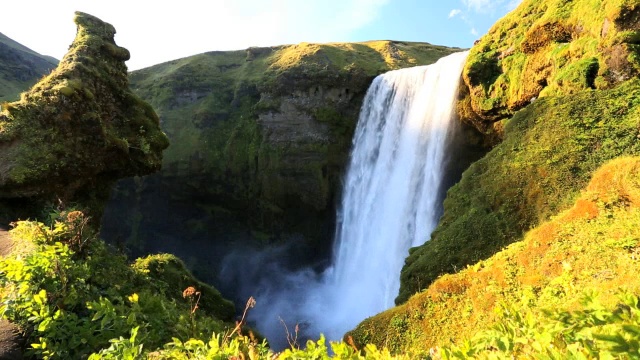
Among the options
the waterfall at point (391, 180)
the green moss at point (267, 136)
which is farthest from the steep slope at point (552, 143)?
the green moss at point (267, 136)

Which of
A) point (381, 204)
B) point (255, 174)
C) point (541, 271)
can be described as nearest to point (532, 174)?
point (541, 271)

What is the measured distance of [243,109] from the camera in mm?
42250

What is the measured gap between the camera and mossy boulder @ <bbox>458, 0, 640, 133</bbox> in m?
12.4

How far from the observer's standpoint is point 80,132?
47.0 feet

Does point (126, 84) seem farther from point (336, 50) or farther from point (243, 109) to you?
point (336, 50)

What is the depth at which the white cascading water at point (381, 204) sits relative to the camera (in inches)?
893

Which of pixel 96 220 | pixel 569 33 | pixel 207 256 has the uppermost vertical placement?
pixel 569 33

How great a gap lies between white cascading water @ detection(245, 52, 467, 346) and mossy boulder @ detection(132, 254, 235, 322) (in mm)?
11868

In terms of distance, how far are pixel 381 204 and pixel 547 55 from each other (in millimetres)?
14858

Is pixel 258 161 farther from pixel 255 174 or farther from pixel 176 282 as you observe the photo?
pixel 176 282

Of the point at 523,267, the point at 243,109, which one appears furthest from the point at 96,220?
the point at 243,109

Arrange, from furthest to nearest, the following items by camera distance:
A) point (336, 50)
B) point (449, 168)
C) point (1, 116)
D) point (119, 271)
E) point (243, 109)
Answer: point (336, 50) < point (243, 109) < point (449, 168) < point (1, 116) < point (119, 271)

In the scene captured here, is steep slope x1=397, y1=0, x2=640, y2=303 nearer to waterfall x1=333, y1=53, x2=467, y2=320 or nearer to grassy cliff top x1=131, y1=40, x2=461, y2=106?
waterfall x1=333, y1=53, x2=467, y2=320

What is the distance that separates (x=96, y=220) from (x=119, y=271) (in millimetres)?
9253
